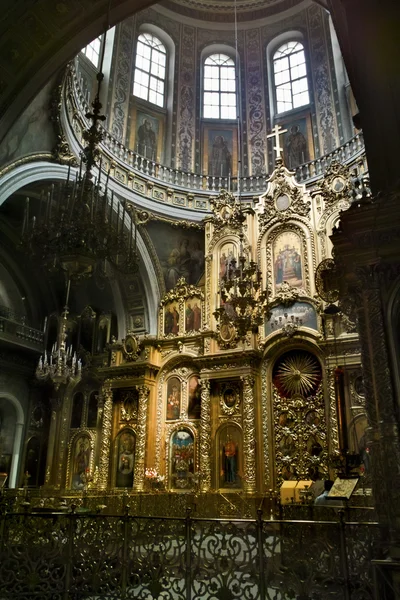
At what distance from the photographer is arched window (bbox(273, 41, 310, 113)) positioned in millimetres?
18188

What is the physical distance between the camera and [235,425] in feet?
47.3

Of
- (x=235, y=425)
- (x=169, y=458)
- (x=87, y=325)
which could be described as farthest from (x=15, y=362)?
(x=235, y=425)

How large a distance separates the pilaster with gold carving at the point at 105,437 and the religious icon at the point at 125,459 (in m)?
0.36

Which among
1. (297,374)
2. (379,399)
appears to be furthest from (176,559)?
(297,374)

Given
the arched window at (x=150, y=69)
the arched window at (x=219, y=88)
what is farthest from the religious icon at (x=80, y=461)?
the arched window at (x=219, y=88)

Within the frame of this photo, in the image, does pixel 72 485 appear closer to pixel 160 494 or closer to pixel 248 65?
pixel 160 494

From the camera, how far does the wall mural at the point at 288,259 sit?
15156mm

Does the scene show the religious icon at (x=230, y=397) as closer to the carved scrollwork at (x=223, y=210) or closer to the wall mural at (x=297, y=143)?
the carved scrollwork at (x=223, y=210)

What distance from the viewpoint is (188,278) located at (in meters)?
17.5

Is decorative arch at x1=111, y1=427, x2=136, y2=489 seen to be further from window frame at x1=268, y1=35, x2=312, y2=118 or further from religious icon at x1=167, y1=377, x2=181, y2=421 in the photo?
window frame at x1=268, y1=35, x2=312, y2=118

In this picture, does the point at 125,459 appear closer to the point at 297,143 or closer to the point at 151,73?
the point at 297,143

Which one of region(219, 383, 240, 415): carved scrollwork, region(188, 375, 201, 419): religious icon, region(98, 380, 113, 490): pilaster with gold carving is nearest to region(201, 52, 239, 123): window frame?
region(188, 375, 201, 419): religious icon

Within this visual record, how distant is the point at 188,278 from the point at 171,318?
5.47ft

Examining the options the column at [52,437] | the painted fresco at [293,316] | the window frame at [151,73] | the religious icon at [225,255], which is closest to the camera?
the painted fresco at [293,316]
